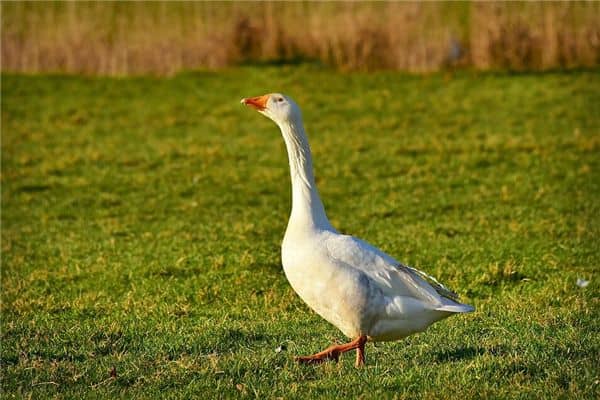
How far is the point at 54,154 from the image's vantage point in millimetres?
18250

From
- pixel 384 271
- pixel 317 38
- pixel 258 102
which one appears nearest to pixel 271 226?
pixel 258 102

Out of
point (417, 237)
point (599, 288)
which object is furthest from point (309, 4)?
point (599, 288)

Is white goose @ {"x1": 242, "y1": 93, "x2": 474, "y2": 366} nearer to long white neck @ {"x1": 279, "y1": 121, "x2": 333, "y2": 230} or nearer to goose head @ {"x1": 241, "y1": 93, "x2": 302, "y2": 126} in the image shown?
long white neck @ {"x1": 279, "y1": 121, "x2": 333, "y2": 230}

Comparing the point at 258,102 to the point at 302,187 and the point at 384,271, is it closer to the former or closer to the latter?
the point at 302,187

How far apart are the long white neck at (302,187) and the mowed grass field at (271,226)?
3.25 ft

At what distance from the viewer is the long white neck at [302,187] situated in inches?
255

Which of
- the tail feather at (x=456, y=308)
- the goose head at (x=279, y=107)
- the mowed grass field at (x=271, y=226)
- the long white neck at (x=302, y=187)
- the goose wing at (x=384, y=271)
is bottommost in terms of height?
the mowed grass field at (x=271, y=226)

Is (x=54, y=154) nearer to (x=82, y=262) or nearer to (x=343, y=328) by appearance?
(x=82, y=262)

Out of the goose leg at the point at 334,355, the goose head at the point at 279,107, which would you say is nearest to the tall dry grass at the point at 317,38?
the goose head at the point at 279,107

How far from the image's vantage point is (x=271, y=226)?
1314 centimetres

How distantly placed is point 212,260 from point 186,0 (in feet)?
62.2

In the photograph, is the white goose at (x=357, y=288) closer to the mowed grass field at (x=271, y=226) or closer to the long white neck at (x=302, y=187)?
the long white neck at (x=302, y=187)

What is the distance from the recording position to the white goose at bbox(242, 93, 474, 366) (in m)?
6.11

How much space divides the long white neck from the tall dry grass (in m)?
17.2
